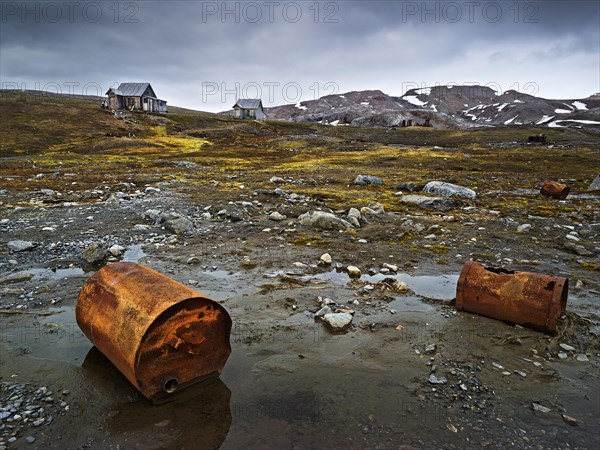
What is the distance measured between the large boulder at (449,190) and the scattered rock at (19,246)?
1408cm

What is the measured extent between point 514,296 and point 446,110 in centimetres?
17304

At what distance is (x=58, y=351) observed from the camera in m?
4.71

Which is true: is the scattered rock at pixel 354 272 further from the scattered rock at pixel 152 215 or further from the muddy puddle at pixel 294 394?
the scattered rock at pixel 152 215

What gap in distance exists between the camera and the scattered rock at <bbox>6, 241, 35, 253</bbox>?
26.8 feet

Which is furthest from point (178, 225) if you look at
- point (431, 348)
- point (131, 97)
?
point (131, 97)

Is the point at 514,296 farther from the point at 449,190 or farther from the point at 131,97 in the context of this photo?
the point at 131,97

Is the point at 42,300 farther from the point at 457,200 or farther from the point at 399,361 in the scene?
the point at 457,200

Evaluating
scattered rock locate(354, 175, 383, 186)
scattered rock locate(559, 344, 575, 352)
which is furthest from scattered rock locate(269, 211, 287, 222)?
scattered rock locate(354, 175, 383, 186)

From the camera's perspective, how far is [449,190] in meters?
15.9

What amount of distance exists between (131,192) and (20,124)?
4440 centimetres

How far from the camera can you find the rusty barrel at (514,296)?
204 inches

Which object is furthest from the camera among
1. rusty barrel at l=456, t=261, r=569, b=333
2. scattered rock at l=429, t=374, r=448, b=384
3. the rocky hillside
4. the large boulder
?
the rocky hillside

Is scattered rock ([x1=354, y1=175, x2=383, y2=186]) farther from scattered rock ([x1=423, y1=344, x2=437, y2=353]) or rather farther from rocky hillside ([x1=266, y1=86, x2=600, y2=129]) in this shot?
rocky hillside ([x1=266, y1=86, x2=600, y2=129])

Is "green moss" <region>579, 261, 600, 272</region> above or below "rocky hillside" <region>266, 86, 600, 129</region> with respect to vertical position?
below
